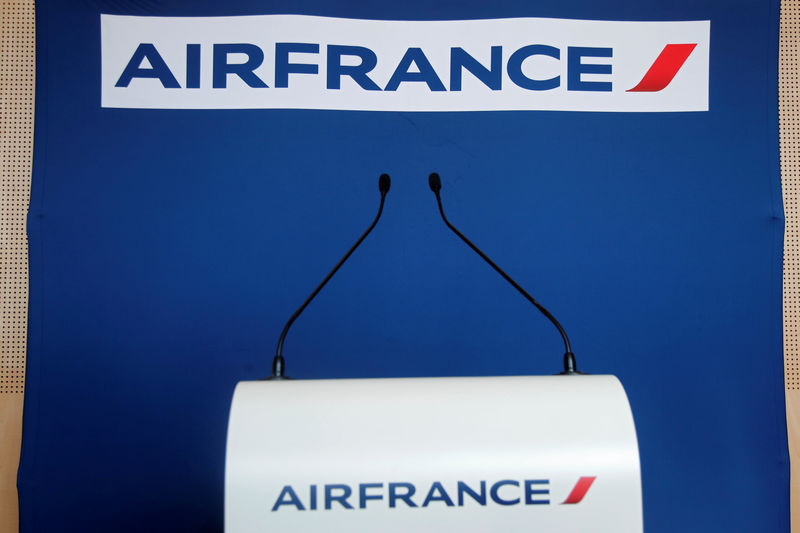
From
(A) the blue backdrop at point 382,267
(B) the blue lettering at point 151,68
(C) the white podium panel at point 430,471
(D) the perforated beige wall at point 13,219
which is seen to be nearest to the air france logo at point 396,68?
(B) the blue lettering at point 151,68

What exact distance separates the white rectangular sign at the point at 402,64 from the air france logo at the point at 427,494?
1208 mm

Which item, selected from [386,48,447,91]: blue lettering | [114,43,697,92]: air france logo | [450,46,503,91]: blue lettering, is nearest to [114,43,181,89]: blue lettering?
[114,43,697,92]: air france logo

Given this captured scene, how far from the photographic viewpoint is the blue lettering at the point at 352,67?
176cm

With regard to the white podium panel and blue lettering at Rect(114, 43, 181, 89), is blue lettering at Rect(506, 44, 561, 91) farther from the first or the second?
the white podium panel

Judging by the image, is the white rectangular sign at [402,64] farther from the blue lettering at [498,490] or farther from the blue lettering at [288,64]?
the blue lettering at [498,490]

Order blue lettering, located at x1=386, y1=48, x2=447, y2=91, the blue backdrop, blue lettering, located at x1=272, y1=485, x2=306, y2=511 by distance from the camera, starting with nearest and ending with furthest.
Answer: blue lettering, located at x1=272, y1=485, x2=306, y2=511 < the blue backdrop < blue lettering, located at x1=386, y1=48, x2=447, y2=91

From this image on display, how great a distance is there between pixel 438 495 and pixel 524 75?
1.34 metres

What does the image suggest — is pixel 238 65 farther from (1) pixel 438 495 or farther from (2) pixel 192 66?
(1) pixel 438 495

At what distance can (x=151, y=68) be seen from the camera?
5.71 ft

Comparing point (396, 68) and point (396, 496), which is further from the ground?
point (396, 68)

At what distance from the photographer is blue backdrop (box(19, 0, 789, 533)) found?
5.44 feet

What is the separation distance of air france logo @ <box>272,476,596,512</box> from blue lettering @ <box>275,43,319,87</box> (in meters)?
1.27

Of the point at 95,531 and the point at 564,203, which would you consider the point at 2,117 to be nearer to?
the point at 95,531

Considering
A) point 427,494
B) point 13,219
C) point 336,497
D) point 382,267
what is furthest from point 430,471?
point 13,219
